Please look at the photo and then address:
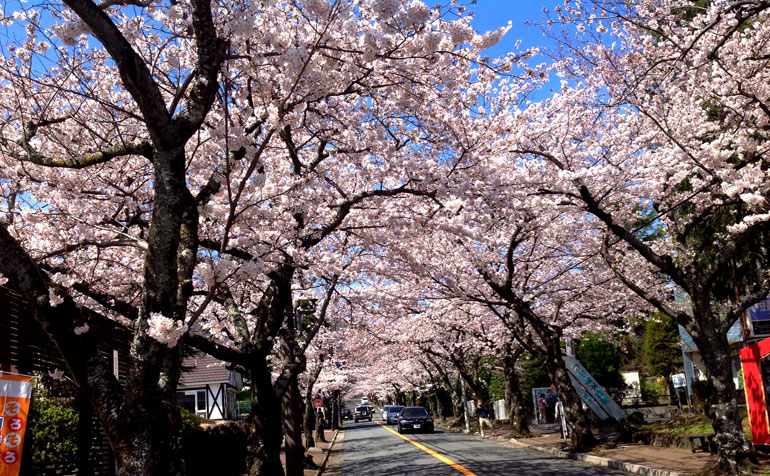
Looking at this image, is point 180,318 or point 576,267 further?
point 576,267

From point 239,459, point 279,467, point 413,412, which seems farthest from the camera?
point 413,412

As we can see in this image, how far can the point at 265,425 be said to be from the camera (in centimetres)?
1129

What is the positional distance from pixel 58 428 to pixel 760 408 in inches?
570

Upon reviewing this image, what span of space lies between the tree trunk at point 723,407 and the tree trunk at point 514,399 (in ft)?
53.7

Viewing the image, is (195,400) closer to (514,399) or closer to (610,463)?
(514,399)

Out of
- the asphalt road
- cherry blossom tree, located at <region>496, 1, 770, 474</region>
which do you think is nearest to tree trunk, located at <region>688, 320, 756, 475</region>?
cherry blossom tree, located at <region>496, 1, 770, 474</region>

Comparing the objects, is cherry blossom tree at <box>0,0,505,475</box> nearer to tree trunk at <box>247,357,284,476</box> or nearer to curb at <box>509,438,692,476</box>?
tree trunk at <box>247,357,284,476</box>

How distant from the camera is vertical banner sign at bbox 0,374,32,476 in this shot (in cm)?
584

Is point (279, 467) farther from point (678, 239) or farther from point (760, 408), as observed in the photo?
point (760, 408)

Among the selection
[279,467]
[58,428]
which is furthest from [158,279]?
[58,428]

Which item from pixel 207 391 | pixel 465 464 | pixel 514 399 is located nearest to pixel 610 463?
pixel 465 464

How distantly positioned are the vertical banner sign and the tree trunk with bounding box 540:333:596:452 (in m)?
15.8

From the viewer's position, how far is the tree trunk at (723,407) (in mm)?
10812

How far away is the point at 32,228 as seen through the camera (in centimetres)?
941
